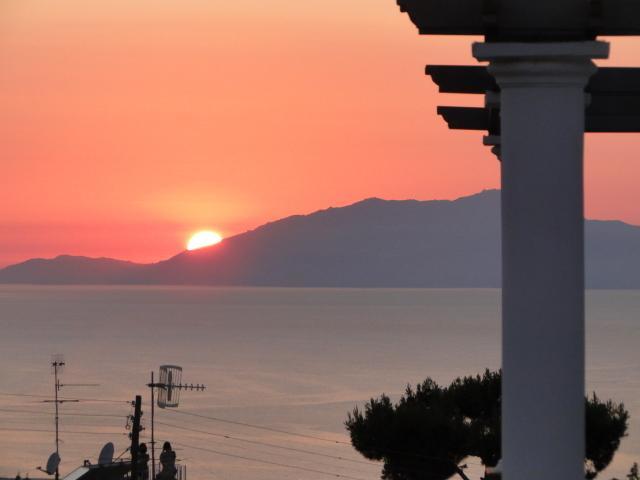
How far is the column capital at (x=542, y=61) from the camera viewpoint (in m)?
5.74

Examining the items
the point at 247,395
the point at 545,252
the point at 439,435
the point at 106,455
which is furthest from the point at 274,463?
the point at 545,252

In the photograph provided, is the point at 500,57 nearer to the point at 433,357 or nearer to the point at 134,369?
the point at 134,369

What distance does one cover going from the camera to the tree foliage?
21.7 m

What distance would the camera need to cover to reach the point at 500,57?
5.80m

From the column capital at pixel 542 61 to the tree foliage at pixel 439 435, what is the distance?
625 inches

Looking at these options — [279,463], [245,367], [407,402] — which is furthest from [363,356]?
[407,402]

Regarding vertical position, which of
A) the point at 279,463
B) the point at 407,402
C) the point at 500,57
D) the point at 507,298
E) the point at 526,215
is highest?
the point at 500,57

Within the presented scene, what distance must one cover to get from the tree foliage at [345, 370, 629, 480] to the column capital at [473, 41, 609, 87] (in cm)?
1586

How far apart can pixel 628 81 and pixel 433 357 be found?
164 metres

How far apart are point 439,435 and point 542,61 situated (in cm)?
1677

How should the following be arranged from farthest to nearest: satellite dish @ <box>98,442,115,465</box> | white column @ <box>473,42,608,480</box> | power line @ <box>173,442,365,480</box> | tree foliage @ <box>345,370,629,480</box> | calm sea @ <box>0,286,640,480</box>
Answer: calm sea @ <box>0,286,640,480</box>, power line @ <box>173,442,365,480</box>, satellite dish @ <box>98,442,115,465</box>, tree foliage @ <box>345,370,629,480</box>, white column @ <box>473,42,608,480</box>

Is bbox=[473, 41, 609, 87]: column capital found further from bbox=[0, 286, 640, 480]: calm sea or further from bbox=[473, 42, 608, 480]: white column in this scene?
bbox=[0, 286, 640, 480]: calm sea

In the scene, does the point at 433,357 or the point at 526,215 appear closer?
the point at 526,215

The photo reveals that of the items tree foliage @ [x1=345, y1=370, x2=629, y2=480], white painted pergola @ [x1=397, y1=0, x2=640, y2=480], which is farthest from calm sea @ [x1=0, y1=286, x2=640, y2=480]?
white painted pergola @ [x1=397, y1=0, x2=640, y2=480]
